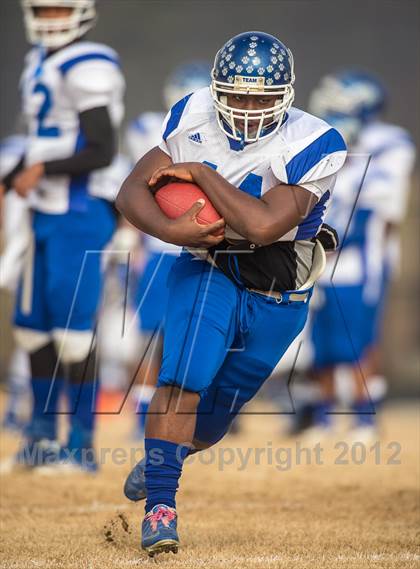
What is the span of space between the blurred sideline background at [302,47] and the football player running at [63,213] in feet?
15.0

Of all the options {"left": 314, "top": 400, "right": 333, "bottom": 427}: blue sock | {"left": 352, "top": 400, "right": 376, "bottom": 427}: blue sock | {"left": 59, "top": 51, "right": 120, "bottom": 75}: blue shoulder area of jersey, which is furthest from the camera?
{"left": 314, "top": 400, "right": 333, "bottom": 427}: blue sock

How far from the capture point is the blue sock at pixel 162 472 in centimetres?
404

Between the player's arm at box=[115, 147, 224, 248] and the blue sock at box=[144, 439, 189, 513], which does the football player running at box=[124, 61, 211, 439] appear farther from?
the blue sock at box=[144, 439, 189, 513]

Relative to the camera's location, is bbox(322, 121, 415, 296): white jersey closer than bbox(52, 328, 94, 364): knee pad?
No

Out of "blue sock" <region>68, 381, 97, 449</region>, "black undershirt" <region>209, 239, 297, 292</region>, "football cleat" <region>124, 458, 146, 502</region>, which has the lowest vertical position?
"blue sock" <region>68, 381, 97, 449</region>

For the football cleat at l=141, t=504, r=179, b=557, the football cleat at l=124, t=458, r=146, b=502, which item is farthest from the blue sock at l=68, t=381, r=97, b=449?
the football cleat at l=141, t=504, r=179, b=557

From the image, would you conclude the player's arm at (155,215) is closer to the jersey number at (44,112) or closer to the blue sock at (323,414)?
Answer: the jersey number at (44,112)

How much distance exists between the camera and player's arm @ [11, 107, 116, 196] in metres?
6.15

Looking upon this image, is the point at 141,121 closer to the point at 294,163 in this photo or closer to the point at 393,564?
the point at 294,163

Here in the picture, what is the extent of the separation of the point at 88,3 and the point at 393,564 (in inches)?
143

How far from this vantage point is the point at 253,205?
4.04m

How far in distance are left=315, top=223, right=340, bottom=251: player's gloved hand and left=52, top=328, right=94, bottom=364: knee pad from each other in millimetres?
2077

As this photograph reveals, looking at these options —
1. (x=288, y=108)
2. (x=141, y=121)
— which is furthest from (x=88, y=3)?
(x=288, y=108)

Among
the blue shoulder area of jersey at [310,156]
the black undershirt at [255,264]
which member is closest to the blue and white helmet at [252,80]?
the blue shoulder area of jersey at [310,156]
